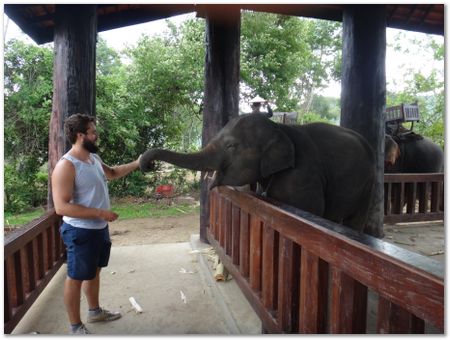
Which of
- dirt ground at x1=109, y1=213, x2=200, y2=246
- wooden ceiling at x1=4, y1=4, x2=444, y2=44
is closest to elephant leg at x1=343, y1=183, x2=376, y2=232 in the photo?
wooden ceiling at x1=4, y1=4, x2=444, y2=44

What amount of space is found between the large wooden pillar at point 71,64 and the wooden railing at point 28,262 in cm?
57

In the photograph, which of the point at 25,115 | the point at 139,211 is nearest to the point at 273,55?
the point at 139,211

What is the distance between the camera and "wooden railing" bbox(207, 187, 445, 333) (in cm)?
122

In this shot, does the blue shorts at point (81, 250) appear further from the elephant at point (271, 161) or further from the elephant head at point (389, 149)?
the elephant head at point (389, 149)

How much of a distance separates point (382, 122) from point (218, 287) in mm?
3048

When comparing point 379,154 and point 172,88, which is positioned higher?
point 172,88

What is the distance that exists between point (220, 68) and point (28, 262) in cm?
339

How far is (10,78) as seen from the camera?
959 centimetres

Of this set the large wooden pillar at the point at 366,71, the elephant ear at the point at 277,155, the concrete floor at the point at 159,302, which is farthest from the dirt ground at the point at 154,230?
the elephant ear at the point at 277,155

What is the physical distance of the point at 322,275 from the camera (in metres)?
1.81

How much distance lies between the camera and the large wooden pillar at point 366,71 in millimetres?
4883

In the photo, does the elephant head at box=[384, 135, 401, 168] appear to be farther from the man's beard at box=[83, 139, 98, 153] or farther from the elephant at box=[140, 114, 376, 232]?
the man's beard at box=[83, 139, 98, 153]

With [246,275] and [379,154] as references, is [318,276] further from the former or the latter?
[379,154]

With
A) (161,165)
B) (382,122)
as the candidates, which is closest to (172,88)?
(161,165)
